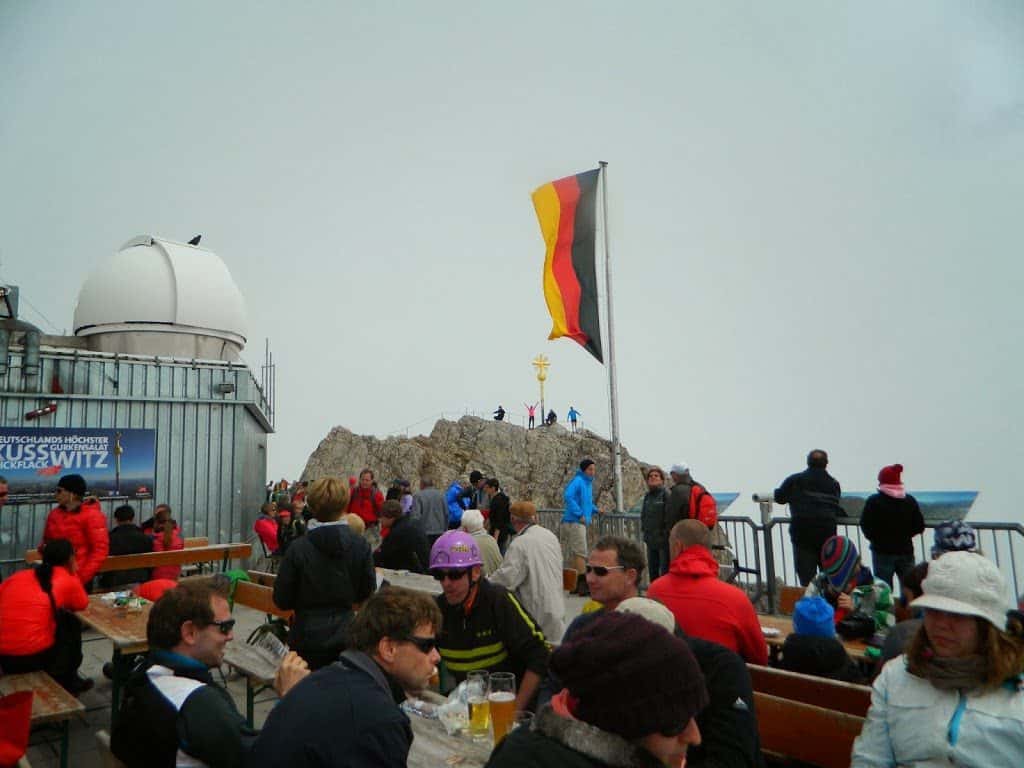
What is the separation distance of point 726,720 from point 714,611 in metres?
1.16

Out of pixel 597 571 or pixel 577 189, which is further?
pixel 577 189

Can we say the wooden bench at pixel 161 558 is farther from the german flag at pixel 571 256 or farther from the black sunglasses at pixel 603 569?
the black sunglasses at pixel 603 569

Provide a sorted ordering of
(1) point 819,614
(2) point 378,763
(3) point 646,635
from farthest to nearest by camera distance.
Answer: (1) point 819,614 → (2) point 378,763 → (3) point 646,635

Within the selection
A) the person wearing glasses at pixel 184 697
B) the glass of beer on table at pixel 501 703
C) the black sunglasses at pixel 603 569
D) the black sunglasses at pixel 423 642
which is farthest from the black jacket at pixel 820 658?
the person wearing glasses at pixel 184 697

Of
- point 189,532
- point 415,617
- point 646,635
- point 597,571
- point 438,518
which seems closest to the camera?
point 646,635

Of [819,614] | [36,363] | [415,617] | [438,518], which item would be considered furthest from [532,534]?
[36,363]

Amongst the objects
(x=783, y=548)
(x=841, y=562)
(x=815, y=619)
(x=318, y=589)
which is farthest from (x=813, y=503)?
(x=318, y=589)

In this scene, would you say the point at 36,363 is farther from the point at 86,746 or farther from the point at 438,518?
the point at 86,746

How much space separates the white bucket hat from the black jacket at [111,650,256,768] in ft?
9.00

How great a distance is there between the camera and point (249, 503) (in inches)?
632

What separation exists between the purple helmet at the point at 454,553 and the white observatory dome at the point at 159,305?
16244 mm

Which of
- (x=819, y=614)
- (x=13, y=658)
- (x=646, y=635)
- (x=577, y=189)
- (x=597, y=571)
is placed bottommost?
(x=13, y=658)

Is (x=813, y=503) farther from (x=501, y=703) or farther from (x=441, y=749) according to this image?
(x=441, y=749)

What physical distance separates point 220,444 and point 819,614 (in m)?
13.2
